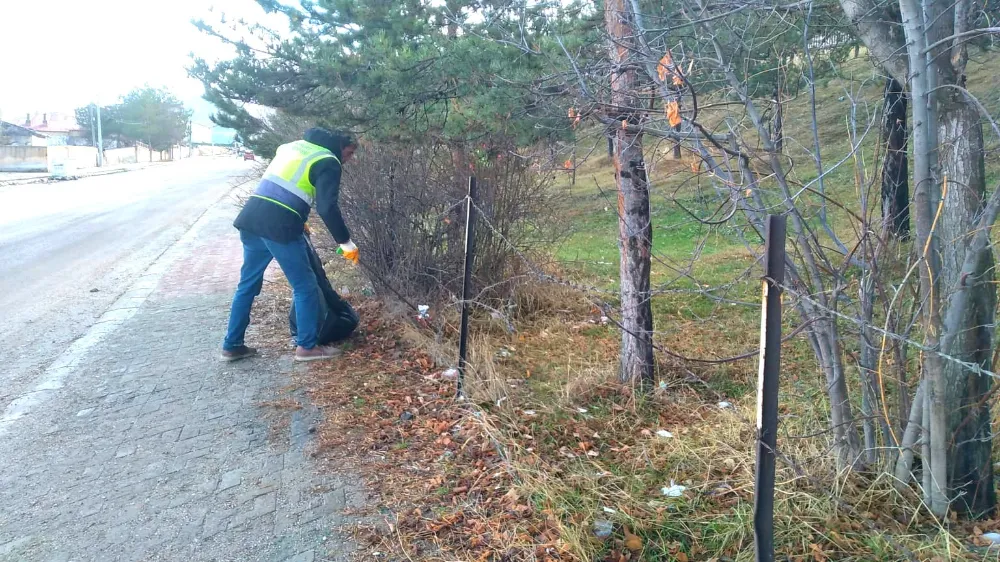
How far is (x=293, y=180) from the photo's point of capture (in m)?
5.63

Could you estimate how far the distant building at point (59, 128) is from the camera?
82562mm

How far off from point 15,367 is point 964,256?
6295 millimetres

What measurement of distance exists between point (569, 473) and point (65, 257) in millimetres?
11137

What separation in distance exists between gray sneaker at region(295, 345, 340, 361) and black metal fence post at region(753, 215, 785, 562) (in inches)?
161

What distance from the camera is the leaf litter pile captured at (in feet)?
10.5

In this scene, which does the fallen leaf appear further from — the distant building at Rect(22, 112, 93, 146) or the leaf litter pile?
the distant building at Rect(22, 112, 93, 146)

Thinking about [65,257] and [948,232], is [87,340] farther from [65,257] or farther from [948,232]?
[948,232]

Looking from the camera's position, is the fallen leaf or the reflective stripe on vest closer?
the fallen leaf

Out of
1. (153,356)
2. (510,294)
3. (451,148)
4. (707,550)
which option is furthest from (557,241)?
(707,550)

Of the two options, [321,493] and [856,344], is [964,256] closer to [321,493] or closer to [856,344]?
[856,344]

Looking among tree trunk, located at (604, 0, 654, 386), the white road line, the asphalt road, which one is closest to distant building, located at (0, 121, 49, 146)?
the asphalt road

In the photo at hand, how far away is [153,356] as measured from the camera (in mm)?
6273

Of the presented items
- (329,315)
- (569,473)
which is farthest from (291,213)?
(569,473)

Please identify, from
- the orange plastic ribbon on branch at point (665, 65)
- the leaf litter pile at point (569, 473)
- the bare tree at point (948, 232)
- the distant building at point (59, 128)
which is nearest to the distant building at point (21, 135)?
the distant building at point (59, 128)
